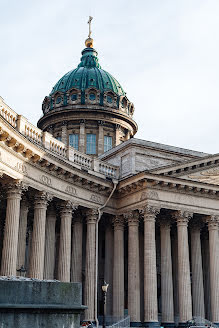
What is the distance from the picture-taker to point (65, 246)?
29.5 meters

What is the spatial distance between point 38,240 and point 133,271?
8182 mm

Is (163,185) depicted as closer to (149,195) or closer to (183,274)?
(149,195)

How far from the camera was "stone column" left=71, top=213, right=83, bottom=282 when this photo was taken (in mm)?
31792

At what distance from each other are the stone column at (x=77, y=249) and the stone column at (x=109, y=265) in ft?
10.1

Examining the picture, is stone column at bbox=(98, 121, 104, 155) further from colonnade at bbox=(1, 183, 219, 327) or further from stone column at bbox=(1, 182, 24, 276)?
stone column at bbox=(1, 182, 24, 276)

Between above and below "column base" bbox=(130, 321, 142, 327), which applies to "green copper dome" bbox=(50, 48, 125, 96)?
above

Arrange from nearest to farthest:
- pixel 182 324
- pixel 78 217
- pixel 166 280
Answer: pixel 182 324 < pixel 78 217 < pixel 166 280

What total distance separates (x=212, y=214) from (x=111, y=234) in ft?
24.6

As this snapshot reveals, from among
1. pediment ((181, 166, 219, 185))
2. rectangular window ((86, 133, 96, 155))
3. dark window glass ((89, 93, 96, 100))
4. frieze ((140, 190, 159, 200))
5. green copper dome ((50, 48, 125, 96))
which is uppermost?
green copper dome ((50, 48, 125, 96))

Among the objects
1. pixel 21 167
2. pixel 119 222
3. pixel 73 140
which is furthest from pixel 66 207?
pixel 73 140

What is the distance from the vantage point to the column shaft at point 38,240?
2667 cm

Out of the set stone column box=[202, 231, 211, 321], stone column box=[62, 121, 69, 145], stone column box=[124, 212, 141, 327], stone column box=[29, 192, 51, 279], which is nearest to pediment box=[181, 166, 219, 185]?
stone column box=[124, 212, 141, 327]

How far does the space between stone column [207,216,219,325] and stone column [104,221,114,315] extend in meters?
7.09

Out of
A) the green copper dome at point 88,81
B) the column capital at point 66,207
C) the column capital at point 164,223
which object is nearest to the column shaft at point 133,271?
the column capital at point 164,223
